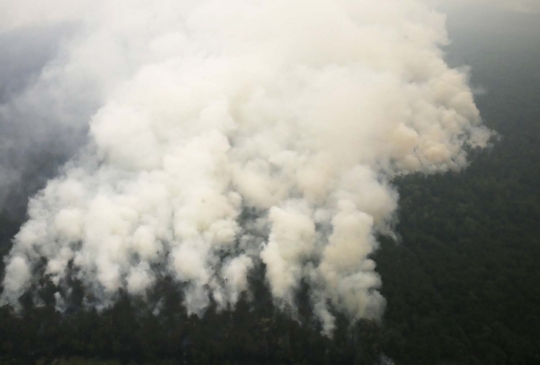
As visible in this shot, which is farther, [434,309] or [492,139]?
[492,139]

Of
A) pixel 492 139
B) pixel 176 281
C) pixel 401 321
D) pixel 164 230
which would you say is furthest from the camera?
pixel 492 139

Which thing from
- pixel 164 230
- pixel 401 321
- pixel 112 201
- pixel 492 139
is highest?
pixel 492 139

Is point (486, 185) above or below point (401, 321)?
above

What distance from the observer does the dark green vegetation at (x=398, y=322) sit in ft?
167

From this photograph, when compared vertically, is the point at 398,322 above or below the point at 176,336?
above

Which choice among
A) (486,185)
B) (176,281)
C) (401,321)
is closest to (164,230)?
(176,281)

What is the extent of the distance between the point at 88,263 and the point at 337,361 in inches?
1829

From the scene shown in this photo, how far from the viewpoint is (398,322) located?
5369 cm

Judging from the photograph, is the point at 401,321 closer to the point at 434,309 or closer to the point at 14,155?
the point at 434,309

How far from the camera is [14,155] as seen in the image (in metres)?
94.2

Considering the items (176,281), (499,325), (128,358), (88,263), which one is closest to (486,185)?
(499,325)

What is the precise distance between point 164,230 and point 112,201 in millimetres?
13235

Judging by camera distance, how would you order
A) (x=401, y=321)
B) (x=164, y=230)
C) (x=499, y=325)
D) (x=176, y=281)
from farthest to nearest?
1. (x=164, y=230)
2. (x=176, y=281)
3. (x=401, y=321)
4. (x=499, y=325)

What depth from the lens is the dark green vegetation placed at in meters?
50.8
